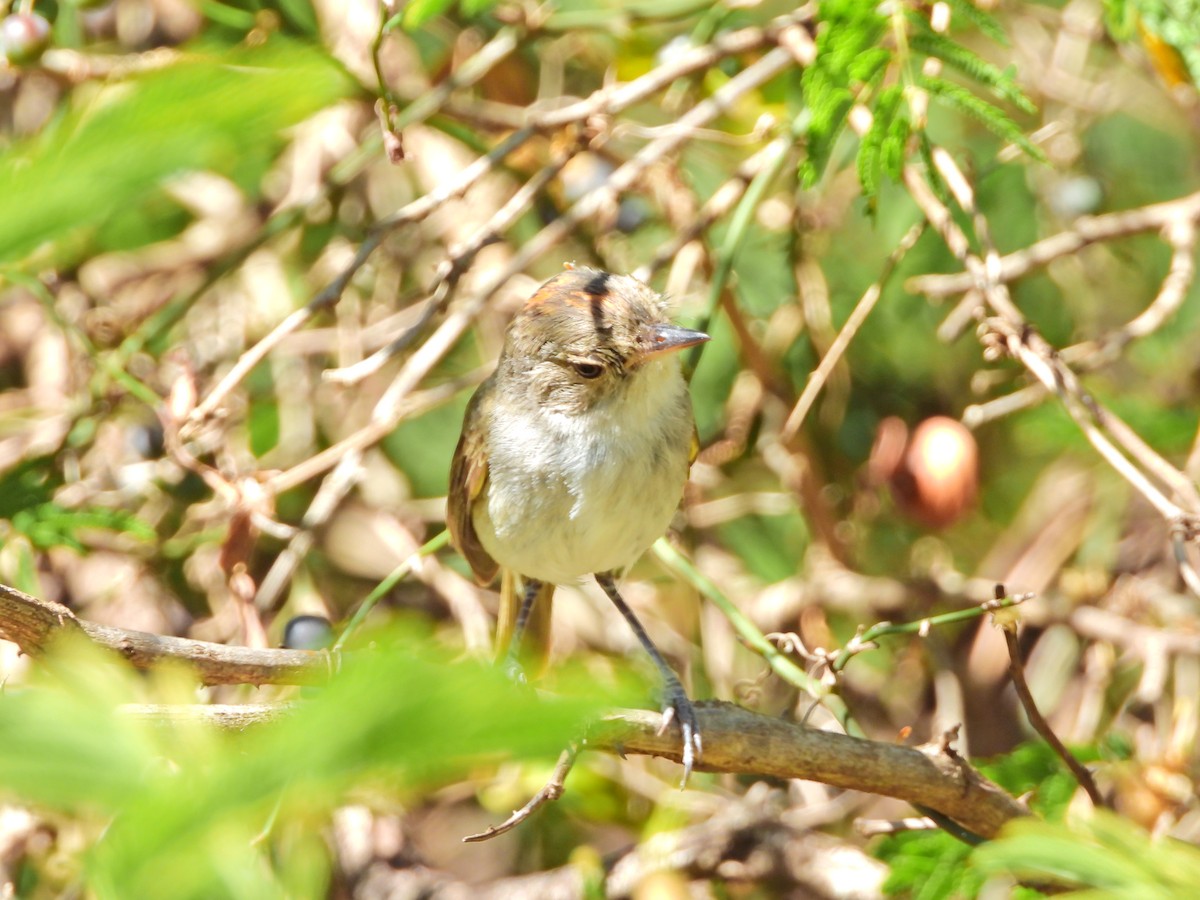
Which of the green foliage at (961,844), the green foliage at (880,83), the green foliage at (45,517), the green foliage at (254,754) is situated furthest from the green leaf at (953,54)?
the green foliage at (254,754)

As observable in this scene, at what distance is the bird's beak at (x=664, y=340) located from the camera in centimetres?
301

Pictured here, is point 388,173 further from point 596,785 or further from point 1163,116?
point 1163,116

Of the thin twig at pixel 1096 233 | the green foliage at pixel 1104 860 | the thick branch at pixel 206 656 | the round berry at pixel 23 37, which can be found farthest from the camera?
the thin twig at pixel 1096 233

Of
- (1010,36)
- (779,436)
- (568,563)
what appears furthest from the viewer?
(1010,36)

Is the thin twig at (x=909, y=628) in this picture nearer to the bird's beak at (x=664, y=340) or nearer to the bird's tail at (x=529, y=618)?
the bird's beak at (x=664, y=340)

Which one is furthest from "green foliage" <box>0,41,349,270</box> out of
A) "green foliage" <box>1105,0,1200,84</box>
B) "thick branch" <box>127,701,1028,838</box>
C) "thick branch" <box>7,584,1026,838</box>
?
"green foliage" <box>1105,0,1200,84</box>

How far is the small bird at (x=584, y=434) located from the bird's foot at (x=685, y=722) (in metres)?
0.27

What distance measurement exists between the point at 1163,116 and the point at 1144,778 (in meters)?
2.91

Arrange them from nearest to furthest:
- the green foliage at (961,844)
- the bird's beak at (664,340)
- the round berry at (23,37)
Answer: the green foliage at (961,844), the bird's beak at (664,340), the round berry at (23,37)

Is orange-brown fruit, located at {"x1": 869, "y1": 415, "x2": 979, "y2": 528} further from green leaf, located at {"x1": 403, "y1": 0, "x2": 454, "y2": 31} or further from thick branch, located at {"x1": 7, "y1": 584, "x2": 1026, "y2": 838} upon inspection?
green leaf, located at {"x1": 403, "y1": 0, "x2": 454, "y2": 31}

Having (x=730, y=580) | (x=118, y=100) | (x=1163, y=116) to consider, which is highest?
(x=118, y=100)

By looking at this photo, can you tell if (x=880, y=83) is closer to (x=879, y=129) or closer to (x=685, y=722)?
(x=879, y=129)

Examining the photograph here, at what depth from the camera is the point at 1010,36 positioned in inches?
180

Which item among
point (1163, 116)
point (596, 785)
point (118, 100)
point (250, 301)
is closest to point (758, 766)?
point (596, 785)
